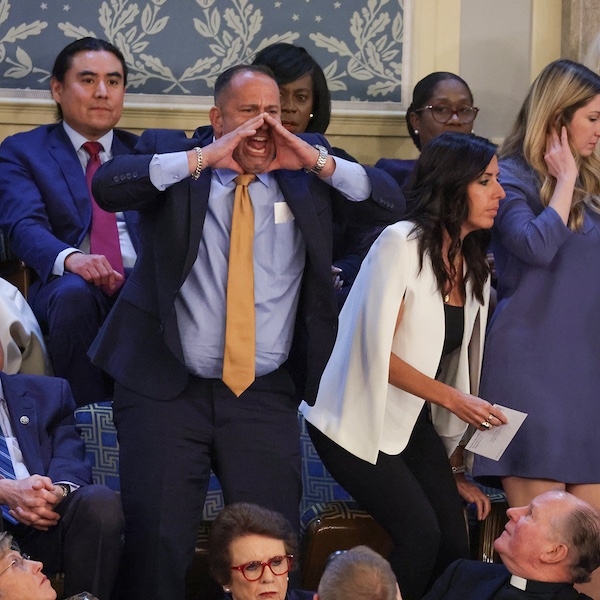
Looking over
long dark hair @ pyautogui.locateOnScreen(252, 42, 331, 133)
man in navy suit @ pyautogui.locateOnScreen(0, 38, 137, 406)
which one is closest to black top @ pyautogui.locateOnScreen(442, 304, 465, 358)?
man in navy suit @ pyautogui.locateOnScreen(0, 38, 137, 406)

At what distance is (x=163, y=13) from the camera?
4.58 metres

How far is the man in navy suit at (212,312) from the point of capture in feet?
9.50

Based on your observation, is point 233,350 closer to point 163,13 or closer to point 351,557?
point 351,557

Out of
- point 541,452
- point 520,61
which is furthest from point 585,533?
point 520,61

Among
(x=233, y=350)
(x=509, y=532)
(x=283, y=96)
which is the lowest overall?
(x=509, y=532)

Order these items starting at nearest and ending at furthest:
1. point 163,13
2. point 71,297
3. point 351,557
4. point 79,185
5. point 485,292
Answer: point 351,557
point 485,292
point 71,297
point 79,185
point 163,13

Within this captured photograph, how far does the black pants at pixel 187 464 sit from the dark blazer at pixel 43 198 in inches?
35.1

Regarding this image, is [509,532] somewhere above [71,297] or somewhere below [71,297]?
below

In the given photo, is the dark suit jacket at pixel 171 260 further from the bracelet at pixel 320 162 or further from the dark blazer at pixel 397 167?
the dark blazer at pixel 397 167

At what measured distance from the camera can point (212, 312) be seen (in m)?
3.00

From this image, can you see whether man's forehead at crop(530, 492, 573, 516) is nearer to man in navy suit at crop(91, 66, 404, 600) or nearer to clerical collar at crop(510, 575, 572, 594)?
clerical collar at crop(510, 575, 572, 594)

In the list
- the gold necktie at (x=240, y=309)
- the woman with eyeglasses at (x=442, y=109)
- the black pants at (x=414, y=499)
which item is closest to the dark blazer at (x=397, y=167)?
the woman with eyeglasses at (x=442, y=109)

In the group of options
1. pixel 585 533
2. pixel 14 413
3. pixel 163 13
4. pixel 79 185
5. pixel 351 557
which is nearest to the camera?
pixel 351 557

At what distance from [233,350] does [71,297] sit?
0.85 m
